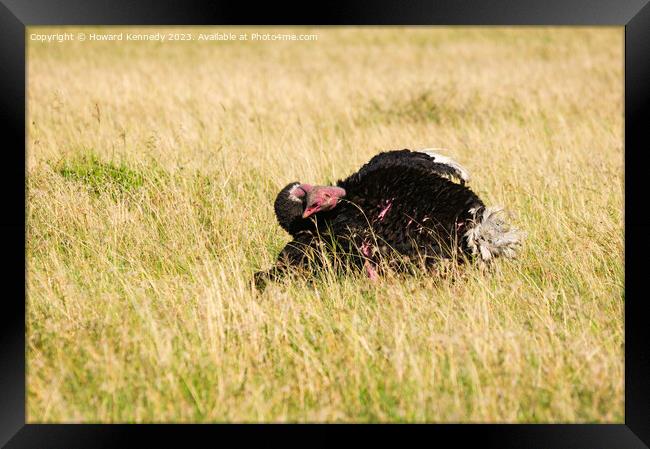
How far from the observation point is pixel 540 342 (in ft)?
15.0

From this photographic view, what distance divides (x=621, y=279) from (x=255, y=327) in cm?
275

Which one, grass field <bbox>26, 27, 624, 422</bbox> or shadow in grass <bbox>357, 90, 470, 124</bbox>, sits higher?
shadow in grass <bbox>357, 90, 470, 124</bbox>

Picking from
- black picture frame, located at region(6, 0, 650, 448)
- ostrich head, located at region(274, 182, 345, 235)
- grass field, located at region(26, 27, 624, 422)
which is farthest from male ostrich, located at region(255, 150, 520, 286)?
black picture frame, located at region(6, 0, 650, 448)

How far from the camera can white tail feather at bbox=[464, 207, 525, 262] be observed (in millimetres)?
5223

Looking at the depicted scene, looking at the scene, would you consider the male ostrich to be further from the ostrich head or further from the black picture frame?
the black picture frame

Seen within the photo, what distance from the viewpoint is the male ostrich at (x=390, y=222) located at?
5168 mm

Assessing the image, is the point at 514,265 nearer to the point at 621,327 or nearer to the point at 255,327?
the point at 621,327

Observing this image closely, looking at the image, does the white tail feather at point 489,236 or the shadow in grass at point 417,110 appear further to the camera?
the shadow in grass at point 417,110

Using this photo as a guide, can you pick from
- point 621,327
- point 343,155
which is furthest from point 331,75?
point 621,327

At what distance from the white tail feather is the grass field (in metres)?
0.14
